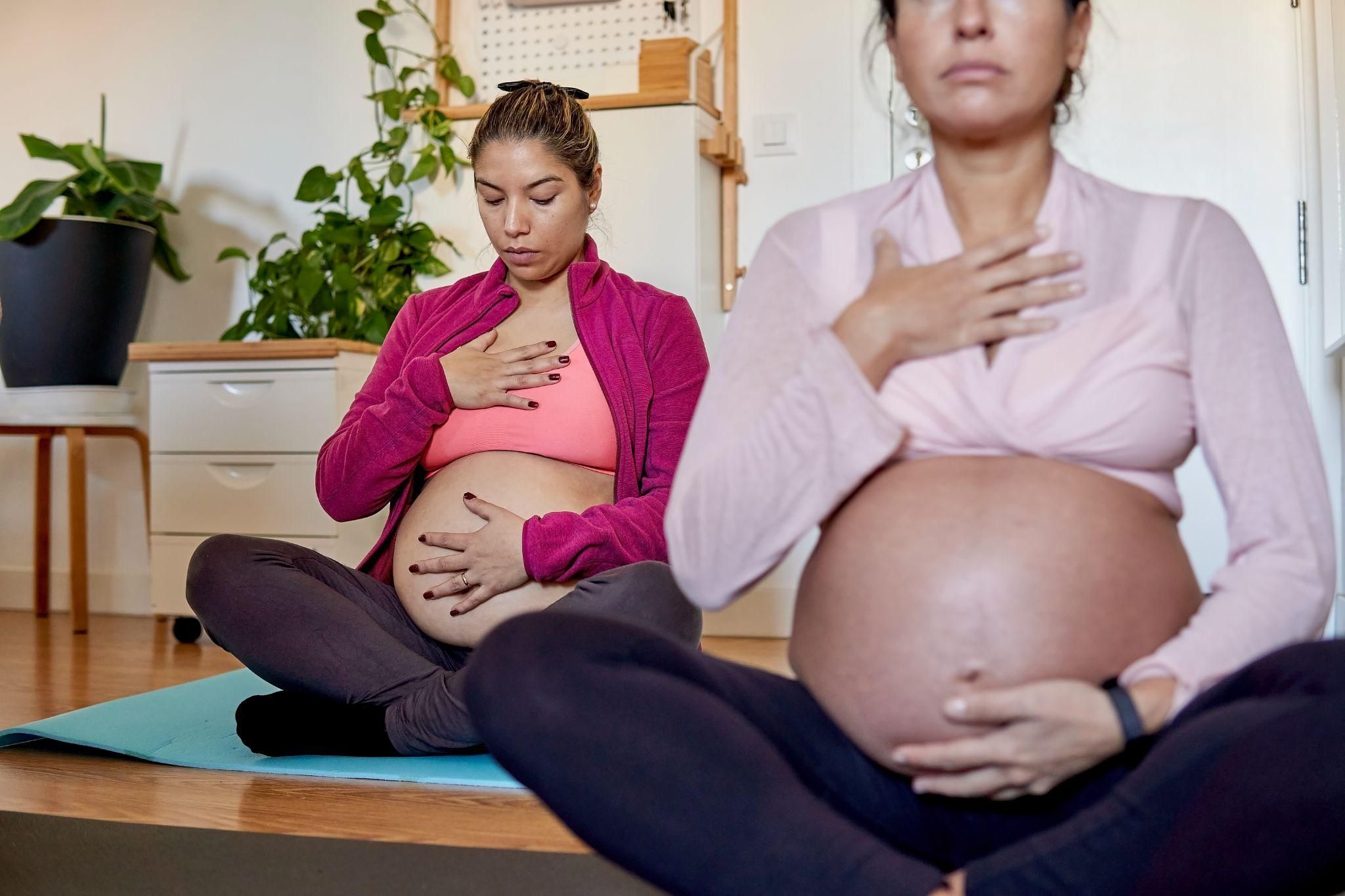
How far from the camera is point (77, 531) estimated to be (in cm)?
340

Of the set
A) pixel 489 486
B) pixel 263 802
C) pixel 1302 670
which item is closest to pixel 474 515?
pixel 489 486

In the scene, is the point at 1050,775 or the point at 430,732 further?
the point at 430,732

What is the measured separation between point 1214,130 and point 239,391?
2455mm

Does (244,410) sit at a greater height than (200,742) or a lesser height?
greater

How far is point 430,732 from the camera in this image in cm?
171

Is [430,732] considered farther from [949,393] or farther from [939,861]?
[949,393]

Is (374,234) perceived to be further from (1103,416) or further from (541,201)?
(1103,416)

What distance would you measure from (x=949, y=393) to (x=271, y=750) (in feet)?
3.97

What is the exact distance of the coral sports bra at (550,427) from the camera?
177cm

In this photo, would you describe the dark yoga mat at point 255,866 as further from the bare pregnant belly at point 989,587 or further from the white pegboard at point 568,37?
the white pegboard at point 568,37

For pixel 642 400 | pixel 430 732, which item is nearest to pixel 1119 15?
pixel 642 400

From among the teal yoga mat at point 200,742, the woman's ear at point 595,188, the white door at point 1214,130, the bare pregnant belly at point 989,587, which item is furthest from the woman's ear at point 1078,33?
the white door at point 1214,130

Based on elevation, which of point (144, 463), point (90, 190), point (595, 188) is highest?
point (90, 190)

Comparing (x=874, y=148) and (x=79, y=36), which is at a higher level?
(x=79, y=36)
